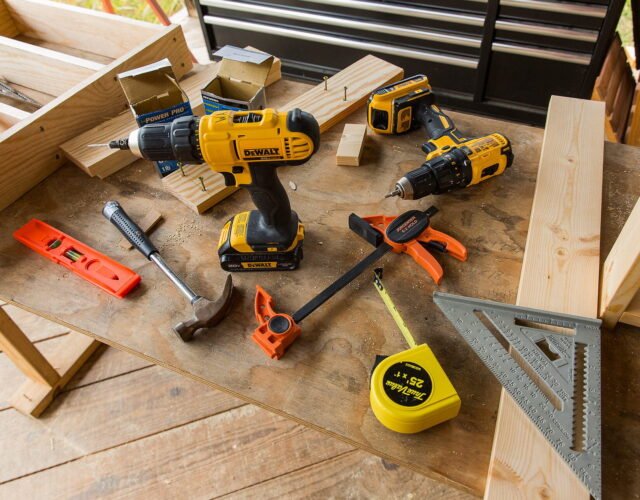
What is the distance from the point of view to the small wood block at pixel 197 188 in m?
0.97

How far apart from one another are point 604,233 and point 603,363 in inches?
10.8

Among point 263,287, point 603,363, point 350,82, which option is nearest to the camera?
point 603,363

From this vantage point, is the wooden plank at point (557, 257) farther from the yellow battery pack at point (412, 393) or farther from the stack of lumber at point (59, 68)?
the stack of lumber at point (59, 68)

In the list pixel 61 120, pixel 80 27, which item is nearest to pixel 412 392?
pixel 61 120

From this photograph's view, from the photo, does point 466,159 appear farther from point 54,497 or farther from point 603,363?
point 54,497

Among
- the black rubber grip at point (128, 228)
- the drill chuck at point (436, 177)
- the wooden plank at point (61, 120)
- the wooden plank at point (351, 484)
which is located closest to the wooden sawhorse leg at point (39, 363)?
the wooden plank at point (61, 120)

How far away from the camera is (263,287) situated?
0.85 m

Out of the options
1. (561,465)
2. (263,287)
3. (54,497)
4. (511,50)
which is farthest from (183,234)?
(511,50)

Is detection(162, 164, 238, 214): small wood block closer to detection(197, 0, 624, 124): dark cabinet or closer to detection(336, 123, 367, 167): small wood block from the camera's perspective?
detection(336, 123, 367, 167): small wood block

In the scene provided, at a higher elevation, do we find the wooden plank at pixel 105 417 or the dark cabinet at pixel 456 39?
the dark cabinet at pixel 456 39

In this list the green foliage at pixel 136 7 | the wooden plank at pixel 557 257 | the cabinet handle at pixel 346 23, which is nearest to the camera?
the wooden plank at pixel 557 257

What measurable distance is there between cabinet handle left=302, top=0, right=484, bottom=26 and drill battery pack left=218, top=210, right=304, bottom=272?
1131mm

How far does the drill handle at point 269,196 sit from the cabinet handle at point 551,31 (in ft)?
3.84

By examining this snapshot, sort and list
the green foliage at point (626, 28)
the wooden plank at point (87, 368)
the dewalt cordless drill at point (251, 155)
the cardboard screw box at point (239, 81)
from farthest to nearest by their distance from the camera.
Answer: the green foliage at point (626, 28) < the wooden plank at point (87, 368) < the cardboard screw box at point (239, 81) < the dewalt cordless drill at point (251, 155)
